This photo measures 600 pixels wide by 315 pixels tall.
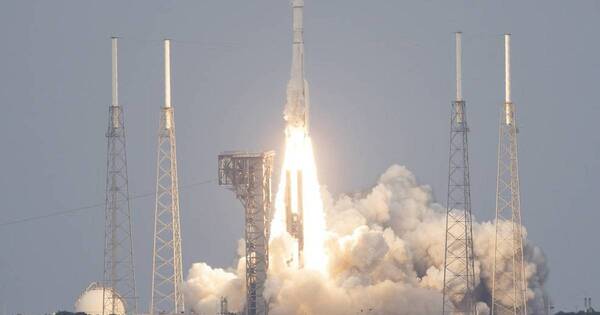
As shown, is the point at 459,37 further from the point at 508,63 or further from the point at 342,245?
the point at 342,245

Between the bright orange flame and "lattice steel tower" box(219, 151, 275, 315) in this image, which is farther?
the bright orange flame

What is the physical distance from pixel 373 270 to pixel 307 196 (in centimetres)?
504

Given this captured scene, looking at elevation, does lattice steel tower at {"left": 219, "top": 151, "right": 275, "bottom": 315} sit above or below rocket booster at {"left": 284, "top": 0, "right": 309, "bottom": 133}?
below

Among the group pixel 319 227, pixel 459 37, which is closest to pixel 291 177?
pixel 319 227

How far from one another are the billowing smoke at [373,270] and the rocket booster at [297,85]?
19.4 feet

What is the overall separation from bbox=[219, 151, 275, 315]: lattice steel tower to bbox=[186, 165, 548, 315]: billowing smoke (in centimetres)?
82

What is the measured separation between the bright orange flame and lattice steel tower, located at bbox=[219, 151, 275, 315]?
1645 mm

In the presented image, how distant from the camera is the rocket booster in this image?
13262 centimetres

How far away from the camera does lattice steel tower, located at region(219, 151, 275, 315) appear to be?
132 meters

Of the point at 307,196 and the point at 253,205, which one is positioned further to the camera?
the point at 307,196

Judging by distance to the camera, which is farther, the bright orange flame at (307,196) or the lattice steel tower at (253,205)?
the bright orange flame at (307,196)

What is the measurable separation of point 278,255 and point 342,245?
3.49m

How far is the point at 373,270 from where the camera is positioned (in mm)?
134250

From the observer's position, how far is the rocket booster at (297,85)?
435ft
